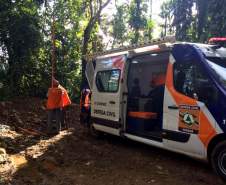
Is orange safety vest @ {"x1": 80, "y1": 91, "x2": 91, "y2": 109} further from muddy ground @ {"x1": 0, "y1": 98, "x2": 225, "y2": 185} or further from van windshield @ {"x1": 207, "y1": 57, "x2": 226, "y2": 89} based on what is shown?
van windshield @ {"x1": 207, "y1": 57, "x2": 226, "y2": 89}

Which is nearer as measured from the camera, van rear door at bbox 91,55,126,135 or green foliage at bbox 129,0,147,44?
van rear door at bbox 91,55,126,135

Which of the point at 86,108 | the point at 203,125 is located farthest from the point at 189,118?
the point at 86,108

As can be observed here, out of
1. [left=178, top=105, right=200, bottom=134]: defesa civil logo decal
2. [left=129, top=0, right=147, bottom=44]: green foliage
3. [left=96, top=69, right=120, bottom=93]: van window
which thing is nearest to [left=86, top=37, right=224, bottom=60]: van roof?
[left=96, top=69, right=120, bottom=93]: van window

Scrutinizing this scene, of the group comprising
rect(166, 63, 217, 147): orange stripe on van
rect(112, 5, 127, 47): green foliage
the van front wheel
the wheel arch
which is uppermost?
rect(112, 5, 127, 47): green foliage

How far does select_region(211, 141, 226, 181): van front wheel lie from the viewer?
241 inches

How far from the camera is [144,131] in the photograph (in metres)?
8.48

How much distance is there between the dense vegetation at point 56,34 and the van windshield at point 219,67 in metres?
5.93

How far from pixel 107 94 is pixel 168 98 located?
101 inches

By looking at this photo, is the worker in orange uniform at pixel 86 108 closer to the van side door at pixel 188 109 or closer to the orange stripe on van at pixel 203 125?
the van side door at pixel 188 109

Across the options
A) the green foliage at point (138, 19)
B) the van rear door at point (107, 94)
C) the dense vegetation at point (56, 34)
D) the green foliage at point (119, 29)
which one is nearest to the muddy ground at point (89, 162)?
the van rear door at point (107, 94)

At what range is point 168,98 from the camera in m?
7.14

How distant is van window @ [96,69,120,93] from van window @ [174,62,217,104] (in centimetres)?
230

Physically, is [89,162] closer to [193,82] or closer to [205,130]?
[205,130]

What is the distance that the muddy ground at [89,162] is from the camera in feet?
20.8
